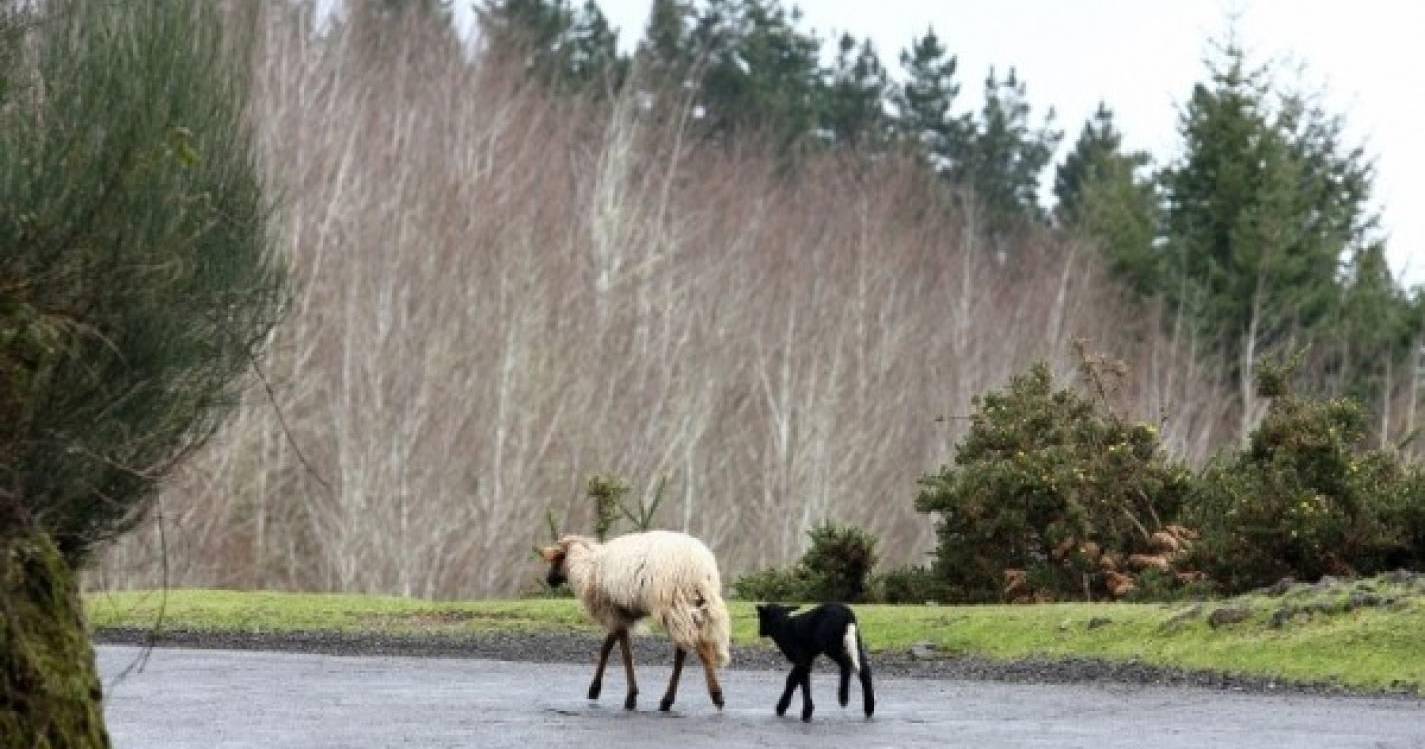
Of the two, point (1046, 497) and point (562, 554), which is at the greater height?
point (1046, 497)

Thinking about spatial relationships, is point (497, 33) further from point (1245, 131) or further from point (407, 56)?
point (1245, 131)

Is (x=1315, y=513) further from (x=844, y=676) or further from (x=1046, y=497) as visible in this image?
(x=844, y=676)

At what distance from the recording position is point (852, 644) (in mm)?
19375

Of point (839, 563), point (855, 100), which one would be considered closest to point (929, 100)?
point (855, 100)

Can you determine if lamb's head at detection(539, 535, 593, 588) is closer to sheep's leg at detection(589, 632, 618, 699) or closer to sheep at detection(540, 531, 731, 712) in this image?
sheep at detection(540, 531, 731, 712)

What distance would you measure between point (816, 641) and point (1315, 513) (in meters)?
11.3

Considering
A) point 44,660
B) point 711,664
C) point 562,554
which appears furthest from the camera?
point 562,554

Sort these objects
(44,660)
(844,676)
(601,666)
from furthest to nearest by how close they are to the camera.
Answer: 1. (601,666)
2. (844,676)
3. (44,660)

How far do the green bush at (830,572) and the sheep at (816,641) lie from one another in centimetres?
1334

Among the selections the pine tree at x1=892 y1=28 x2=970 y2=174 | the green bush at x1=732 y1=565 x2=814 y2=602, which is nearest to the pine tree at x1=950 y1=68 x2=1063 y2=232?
the pine tree at x1=892 y1=28 x2=970 y2=174

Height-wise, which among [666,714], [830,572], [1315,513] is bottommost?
[666,714]

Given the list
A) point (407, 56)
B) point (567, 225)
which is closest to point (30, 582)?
point (567, 225)

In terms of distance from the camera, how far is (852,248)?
82375mm

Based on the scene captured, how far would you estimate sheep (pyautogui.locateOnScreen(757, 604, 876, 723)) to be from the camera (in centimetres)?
1934
